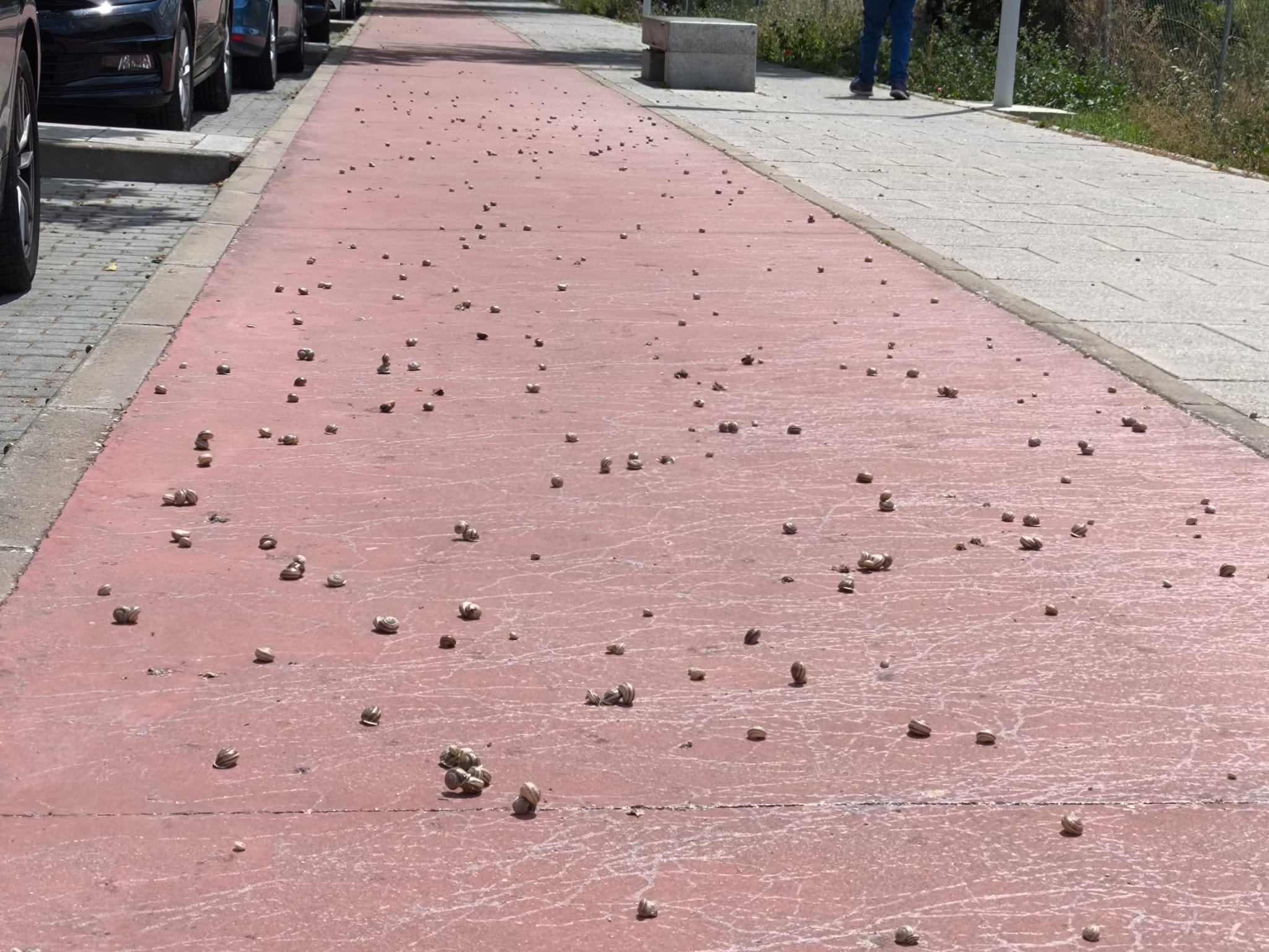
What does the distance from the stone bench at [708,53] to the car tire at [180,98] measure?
9.56 m

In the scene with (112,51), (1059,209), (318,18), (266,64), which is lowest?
(1059,209)

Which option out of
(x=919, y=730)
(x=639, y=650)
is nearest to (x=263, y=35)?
(x=639, y=650)

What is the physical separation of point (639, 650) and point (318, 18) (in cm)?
2466

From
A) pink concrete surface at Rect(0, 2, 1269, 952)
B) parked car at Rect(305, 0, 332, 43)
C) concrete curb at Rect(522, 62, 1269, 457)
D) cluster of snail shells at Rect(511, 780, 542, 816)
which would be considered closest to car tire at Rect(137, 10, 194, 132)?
concrete curb at Rect(522, 62, 1269, 457)

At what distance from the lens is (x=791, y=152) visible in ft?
52.7

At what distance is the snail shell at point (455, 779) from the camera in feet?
11.9

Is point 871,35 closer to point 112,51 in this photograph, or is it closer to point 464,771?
point 112,51

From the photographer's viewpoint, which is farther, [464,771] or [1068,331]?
[1068,331]

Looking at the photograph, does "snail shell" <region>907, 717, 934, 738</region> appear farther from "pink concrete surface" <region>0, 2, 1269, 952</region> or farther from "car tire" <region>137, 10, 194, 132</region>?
"car tire" <region>137, 10, 194, 132</region>

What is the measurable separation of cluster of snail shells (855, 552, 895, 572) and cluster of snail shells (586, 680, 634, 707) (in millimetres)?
1174

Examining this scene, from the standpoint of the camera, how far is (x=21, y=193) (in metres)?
8.28

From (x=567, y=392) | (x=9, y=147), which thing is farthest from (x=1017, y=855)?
(x=9, y=147)

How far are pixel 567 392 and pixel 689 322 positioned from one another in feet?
5.11

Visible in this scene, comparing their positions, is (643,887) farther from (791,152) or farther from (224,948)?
(791,152)
